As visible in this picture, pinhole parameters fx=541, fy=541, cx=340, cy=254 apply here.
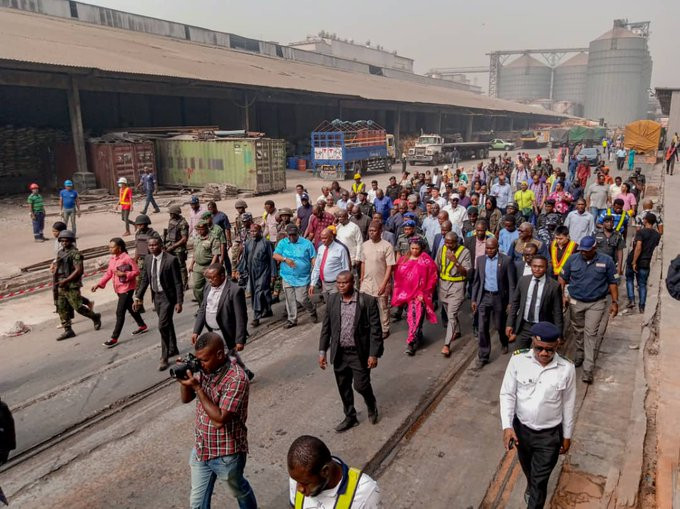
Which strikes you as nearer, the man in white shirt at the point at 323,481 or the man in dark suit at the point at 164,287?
the man in white shirt at the point at 323,481

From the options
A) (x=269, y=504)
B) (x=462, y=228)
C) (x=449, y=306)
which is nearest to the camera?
(x=269, y=504)

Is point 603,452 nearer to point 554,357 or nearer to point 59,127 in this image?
point 554,357

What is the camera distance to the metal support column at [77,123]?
22.4 m

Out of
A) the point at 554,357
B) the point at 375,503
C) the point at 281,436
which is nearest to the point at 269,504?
the point at 281,436

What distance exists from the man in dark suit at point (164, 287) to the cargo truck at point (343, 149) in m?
23.0

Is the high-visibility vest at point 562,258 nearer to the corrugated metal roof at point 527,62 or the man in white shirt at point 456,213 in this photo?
the man in white shirt at point 456,213

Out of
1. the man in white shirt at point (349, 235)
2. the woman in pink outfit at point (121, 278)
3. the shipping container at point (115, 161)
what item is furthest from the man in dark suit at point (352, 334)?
the shipping container at point (115, 161)

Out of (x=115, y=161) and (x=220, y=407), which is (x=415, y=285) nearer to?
(x=220, y=407)

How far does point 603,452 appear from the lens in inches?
199


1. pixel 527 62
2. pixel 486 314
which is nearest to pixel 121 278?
pixel 486 314

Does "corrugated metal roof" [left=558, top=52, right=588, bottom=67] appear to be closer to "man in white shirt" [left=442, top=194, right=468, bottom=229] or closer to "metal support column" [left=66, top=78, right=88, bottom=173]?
"metal support column" [left=66, top=78, right=88, bottom=173]

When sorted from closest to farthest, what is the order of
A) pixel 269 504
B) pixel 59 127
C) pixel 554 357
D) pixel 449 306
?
pixel 554 357
pixel 269 504
pixel 449 306
pixel 59 127

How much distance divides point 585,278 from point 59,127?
2550 centimetres

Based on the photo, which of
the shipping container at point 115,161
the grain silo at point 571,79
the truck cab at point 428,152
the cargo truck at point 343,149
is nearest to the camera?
the shipping container at point 115,161
